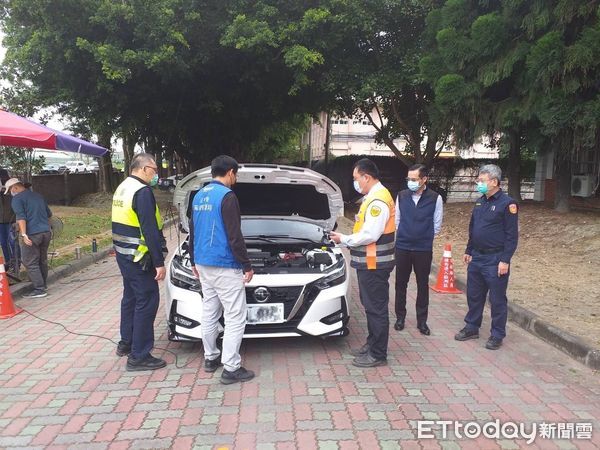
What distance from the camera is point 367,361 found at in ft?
14.1

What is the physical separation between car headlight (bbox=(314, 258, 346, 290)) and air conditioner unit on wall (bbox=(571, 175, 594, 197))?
11175 millimetres

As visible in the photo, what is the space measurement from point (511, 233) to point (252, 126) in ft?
61.3

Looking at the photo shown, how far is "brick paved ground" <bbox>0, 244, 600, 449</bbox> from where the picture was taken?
3.18 metres

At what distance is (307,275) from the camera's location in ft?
14.6

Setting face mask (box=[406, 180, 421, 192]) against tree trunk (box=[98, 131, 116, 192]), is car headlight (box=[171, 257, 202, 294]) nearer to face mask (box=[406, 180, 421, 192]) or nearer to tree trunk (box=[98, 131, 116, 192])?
face mask (box=[406, 180, 421, 192])

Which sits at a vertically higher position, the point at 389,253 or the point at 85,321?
the point at 389,253

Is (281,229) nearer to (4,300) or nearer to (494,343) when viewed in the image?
(494,343)

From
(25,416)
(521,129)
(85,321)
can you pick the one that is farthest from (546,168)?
(25,416)

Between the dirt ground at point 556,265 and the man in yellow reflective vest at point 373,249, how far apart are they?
2.15 meters

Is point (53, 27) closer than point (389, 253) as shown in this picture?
No

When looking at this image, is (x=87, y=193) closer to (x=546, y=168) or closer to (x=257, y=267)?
(x=546, y=168)

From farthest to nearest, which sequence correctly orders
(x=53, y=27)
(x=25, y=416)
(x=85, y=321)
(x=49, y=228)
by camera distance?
1. (x=53, y=27)
2. (x=49, y=228)
3. (x=85, y=321)
4. (x=25, y=416)

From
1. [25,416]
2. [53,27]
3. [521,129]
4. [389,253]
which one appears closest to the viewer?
[25,416]

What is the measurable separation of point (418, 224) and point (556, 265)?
456 centimetres
